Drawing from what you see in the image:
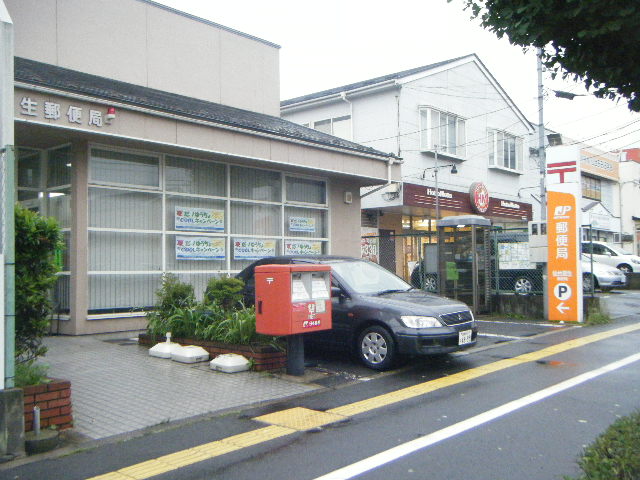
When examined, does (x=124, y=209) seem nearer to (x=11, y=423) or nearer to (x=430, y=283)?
(x=11, y=423)

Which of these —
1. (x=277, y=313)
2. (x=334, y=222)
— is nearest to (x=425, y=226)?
(x=334, y=222)

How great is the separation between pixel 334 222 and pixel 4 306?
11.0 metres

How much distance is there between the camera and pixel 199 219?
507 inches

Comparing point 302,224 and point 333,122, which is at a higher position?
point 333,122

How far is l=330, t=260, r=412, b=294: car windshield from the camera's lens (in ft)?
30.0

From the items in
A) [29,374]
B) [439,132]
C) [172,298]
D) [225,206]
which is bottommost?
[29,374]

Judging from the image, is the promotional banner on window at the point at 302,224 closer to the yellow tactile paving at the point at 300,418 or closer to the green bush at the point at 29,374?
the yellow tactile paving at the point at 300,418

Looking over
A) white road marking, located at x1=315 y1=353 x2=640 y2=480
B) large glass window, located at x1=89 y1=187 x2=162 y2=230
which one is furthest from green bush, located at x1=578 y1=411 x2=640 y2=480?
Answer: large glass window, located at x1=89 y1=187 x2=162 y2=230

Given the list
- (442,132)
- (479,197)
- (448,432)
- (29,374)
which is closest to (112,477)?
(29,374)

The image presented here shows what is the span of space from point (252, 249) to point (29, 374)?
839cm

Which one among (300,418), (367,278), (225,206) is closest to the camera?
(300,418)

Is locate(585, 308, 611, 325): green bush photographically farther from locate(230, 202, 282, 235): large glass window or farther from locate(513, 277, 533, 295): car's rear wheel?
locate(230, 202, 282, 235): large glass window

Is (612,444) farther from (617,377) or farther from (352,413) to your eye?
(617,377)

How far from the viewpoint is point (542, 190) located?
22.4 m
